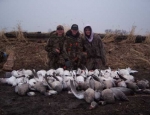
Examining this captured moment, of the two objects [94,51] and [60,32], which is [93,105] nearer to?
[94,51]

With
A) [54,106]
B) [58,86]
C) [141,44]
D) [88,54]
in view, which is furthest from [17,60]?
[141,44]

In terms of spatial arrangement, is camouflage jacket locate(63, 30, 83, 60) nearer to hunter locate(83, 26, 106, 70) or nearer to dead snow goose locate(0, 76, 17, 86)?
hunter locate(83, 26, 106, 70)

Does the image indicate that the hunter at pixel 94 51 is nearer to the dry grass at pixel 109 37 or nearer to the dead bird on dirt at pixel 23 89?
the dead bird on dirt at pixel 23 89

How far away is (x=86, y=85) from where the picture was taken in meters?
4.71

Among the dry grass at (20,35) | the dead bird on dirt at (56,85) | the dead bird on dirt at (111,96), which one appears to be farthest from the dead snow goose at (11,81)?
the dry grass at (20,35)

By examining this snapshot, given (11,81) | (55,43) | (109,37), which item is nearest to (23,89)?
(11,81)

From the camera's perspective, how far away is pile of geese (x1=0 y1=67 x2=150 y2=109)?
424cm

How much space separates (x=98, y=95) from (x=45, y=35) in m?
6.42

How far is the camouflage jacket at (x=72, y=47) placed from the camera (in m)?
6.74

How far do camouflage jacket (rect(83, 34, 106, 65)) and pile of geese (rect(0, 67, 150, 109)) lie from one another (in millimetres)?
1298

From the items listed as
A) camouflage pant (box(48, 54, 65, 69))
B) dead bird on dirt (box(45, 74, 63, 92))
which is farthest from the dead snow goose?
camouflage pant (box(48, 54, 65, 69))

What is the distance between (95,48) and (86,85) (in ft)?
7.25

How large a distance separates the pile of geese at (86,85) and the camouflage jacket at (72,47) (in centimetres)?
128

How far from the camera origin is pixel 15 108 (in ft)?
13.1
